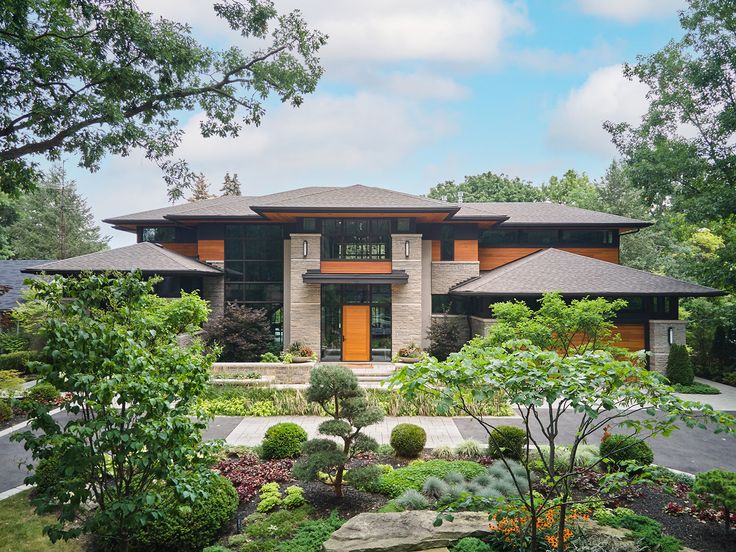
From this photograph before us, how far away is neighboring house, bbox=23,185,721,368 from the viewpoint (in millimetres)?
17031

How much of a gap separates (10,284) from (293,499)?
24.9 m

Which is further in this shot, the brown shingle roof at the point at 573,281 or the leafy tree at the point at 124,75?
the brown shingle roof at the point at 573,281

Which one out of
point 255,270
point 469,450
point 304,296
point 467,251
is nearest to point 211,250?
point 255,270

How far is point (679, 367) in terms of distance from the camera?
1579 cm

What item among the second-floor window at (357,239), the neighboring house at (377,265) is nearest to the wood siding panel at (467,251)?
the neighboring house at (377,265)

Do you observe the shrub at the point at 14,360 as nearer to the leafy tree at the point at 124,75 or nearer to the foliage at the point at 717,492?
the leafy tree at the point at 124,75

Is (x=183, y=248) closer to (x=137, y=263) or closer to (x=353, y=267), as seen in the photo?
(x=137, y=263)

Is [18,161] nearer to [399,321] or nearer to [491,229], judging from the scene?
[399,321]

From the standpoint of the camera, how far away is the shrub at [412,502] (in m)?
6.57

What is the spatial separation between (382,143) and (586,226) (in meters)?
12.7

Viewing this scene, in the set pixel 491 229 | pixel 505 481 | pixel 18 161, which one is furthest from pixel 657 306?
pixel 18 161

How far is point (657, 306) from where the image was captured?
17.0 metres

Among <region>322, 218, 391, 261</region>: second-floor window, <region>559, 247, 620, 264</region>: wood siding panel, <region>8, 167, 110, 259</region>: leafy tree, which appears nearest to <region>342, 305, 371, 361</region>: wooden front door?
<region>322, 218, 391, 261</region>: second-floor window

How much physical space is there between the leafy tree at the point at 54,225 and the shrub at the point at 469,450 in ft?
139
